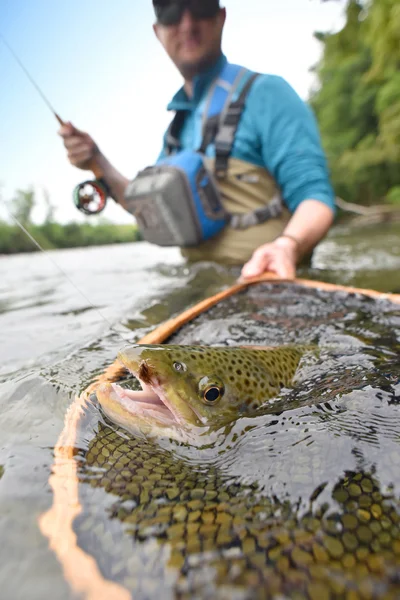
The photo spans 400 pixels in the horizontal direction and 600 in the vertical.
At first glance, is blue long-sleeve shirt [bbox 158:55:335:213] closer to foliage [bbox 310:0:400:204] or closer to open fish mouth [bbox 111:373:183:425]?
open fish mouth [bbox 111:373:183:425]

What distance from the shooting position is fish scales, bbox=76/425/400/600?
659 mm

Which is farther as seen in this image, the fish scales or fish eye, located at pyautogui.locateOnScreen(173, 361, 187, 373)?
fish eye, located at pyautogui.locateOnScreen(173, 361, 187, 373)

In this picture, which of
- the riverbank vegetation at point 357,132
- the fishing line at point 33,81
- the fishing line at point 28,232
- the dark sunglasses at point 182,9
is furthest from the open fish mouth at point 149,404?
the riverbank vegetation at point 357,132

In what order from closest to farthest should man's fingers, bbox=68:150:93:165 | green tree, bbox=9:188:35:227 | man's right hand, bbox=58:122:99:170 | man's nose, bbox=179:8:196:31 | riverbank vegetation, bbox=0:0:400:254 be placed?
green tree, bbox=9:188:35:227, man's right hand, bbox=58:122:99:170, man's nose, bbox=179:8:196:31, man's fingers, bbox=68:150:93:165, riverbank vegetation, bbox=0:0:400:254

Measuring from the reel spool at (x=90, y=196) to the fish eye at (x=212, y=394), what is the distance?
3.25 metres

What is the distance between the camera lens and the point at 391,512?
31.8 inches

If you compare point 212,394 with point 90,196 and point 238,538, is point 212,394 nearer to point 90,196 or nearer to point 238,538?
point 238,538

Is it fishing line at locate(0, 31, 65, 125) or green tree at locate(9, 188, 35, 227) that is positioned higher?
fishing line at locate(0, 31, 65, 125)

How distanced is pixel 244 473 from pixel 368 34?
10381mm

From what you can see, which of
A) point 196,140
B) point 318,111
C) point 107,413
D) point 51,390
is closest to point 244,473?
point 107,413

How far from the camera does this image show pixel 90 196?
13.5ft

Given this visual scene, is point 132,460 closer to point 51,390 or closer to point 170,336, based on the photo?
point 51,390

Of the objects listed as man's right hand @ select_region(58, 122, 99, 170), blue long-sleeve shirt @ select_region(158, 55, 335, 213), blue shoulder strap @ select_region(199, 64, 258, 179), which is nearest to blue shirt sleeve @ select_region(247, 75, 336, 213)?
blue long-sleeve shirt @ select_region(158, 55, 335, 213)

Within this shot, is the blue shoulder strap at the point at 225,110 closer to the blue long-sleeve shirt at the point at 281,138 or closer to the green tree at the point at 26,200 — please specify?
the blue long-sleeve shirt at the point at 281,138
